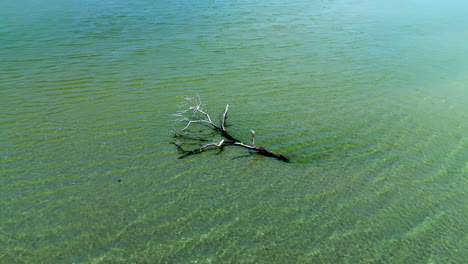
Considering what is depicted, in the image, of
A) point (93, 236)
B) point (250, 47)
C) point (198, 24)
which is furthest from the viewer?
point (198, 24)

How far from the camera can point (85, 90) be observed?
7.99 meters

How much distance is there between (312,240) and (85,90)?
5945 mm

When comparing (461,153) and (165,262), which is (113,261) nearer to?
(165,262)

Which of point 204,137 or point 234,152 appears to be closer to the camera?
point 234,152

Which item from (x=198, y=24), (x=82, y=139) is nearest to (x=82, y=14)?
(x=198, y=24)

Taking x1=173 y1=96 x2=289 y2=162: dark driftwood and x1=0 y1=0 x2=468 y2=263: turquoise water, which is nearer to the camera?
x1=0 y1=0 x2=468 y2=263: turquoise water

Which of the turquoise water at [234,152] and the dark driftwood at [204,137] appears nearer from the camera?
the turquoise water at [234,152]

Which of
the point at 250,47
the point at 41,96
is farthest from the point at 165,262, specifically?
the point at 250,47

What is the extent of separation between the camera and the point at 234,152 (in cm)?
586

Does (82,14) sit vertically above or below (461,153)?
below

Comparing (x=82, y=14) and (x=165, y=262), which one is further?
(x=82, y=14)

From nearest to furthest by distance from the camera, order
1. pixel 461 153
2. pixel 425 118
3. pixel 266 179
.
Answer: pixel 266 179, pixel 461 153, pixel 425 118

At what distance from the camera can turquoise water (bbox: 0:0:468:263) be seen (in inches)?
163

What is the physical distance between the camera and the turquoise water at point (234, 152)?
13.6 ft
